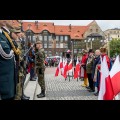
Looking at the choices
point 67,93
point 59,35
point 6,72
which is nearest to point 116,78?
point 6,72

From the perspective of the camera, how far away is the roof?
315 feet

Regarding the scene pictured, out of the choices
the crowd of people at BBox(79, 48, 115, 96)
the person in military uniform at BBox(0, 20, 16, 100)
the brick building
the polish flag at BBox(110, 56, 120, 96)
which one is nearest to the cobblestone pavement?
the crowd of people at BBox(79, 48, 115, 96)

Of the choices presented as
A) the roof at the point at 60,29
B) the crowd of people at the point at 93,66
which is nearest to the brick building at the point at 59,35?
the roof at the point at 60,29

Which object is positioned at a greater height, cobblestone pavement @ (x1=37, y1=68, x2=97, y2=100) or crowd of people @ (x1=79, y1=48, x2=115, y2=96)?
crowd of people @ (x1=79, y1=48, x2=115, y2=96)

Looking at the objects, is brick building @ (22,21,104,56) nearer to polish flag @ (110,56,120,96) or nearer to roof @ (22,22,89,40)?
roof @ (22,22,89,40)

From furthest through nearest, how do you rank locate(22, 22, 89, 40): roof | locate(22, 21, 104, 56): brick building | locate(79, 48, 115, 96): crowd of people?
locate(22, 22, 89, 40): roof
locate(22, 21, 104, 56): brick building
locate(79, 48, 115, 96): crowd of people

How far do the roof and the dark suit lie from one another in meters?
91.1

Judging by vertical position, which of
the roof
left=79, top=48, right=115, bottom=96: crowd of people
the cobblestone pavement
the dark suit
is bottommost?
the cobblestone pavement

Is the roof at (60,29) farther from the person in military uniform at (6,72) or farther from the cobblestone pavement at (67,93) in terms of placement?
the person in military uniform at (6,72)
